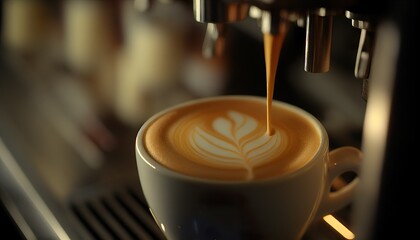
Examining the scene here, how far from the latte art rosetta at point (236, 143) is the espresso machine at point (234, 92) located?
0.23 feet

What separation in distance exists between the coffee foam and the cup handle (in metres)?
0.03

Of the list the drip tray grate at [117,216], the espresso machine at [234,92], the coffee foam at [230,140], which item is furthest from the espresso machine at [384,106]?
the drip tray grate at [117,216]

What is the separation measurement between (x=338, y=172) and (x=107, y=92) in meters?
0.44

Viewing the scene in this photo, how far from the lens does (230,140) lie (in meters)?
0.59

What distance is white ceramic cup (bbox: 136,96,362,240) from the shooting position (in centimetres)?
52

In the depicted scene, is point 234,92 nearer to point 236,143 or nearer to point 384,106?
point 236,143

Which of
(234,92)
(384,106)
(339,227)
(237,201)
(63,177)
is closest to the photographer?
(384,106)

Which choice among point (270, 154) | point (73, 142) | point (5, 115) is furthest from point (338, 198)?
point (5, 115)

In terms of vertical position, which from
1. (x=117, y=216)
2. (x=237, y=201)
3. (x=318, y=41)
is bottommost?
(x=117, y=216)

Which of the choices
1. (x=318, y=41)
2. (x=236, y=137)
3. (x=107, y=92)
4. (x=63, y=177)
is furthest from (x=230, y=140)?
(x=107, y=92)

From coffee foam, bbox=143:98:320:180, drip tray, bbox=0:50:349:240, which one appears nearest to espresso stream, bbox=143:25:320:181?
coffee foam, bbox=143:98:320:180

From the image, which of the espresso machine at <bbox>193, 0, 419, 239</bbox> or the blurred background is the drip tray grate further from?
the espresso machine at <bbox>193, 0, 419, 239</bbox>

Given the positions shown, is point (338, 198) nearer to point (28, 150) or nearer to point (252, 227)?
point (252, 227)

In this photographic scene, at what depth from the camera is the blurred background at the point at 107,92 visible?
701mm
